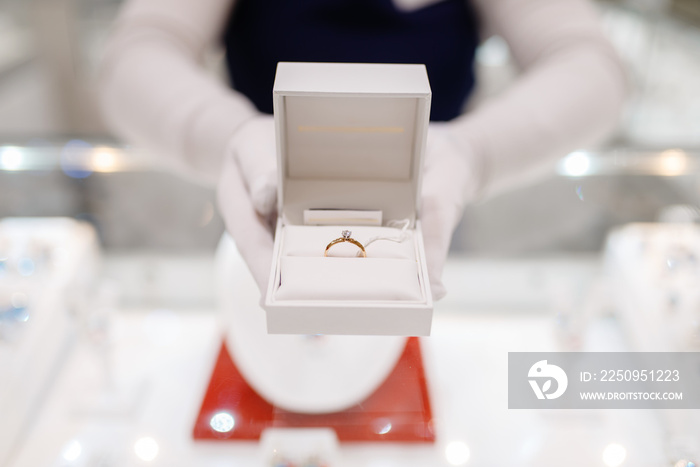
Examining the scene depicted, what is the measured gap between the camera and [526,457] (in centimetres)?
45

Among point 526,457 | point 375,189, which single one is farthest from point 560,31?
point 526,457

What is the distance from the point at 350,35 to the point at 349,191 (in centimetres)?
35

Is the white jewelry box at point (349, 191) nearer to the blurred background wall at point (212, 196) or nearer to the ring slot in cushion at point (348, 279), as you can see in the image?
the ring slot in cushion at point (348, 279)

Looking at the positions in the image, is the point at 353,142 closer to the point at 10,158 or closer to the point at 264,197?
the point at 264,197

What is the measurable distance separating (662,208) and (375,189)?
0.49m

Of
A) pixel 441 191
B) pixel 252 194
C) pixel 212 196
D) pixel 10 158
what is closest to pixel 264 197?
pixel 252 194

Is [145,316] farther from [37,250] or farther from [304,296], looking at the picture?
[304,296]

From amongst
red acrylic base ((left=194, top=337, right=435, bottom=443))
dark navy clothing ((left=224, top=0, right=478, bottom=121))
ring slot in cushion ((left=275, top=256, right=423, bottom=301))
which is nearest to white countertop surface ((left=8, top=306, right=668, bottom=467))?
red acrylic base ((left=194, top=337, right=435, bottom=443))

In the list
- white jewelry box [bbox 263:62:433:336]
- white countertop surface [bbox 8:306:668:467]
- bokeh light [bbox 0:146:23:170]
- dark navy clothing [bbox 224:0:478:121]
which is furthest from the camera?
bokeh light [bbox 0:146:23:170]

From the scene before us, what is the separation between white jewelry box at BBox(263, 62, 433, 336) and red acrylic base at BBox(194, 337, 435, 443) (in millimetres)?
82

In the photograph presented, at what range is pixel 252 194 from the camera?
0.43 metres

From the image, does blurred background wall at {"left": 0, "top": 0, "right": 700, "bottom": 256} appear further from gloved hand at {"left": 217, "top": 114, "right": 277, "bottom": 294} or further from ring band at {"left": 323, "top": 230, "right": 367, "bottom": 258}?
ring band at {"left": 323, "top": 230, "right": 367, "bottom": 258}

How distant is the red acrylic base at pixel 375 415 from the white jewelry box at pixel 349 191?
0.08 meters

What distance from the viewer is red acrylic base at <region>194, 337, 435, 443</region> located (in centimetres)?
43
